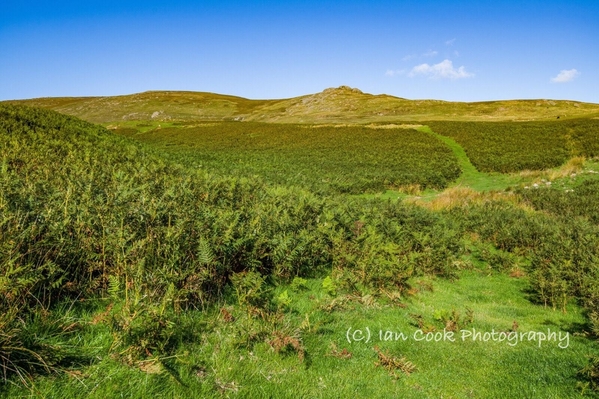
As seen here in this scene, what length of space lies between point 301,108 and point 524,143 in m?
90.4

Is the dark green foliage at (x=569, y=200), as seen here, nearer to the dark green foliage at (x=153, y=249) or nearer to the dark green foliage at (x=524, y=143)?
the dark green foliage at (x=524, y=143)

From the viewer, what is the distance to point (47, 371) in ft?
11.2

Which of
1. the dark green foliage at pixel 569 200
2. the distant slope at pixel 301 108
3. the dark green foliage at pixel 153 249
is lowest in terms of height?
the dark green foliage at pixel 569 200

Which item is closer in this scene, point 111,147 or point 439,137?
point 111,147

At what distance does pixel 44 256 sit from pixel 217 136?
202 ft

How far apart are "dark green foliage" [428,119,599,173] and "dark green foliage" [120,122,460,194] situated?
12.5 feet

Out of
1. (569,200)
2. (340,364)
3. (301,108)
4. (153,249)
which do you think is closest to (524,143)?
(569,200)

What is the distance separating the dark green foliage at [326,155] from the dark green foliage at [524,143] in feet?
12.5

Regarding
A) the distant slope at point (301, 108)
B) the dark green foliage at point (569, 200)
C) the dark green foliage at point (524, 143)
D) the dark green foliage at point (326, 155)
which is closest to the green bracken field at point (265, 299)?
Answer: the dark green foliage at point (569, 200)

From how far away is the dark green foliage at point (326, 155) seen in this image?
2820 centimetres

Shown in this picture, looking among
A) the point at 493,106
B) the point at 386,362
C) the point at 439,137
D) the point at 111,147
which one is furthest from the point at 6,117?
the point at 493,106

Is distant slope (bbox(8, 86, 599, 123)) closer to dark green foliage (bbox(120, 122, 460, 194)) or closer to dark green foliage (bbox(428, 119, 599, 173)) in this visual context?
dark green foliage (bbox(428, 119, 599, 173))

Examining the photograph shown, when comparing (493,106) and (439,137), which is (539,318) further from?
(493,106)

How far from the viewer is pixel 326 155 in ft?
138
